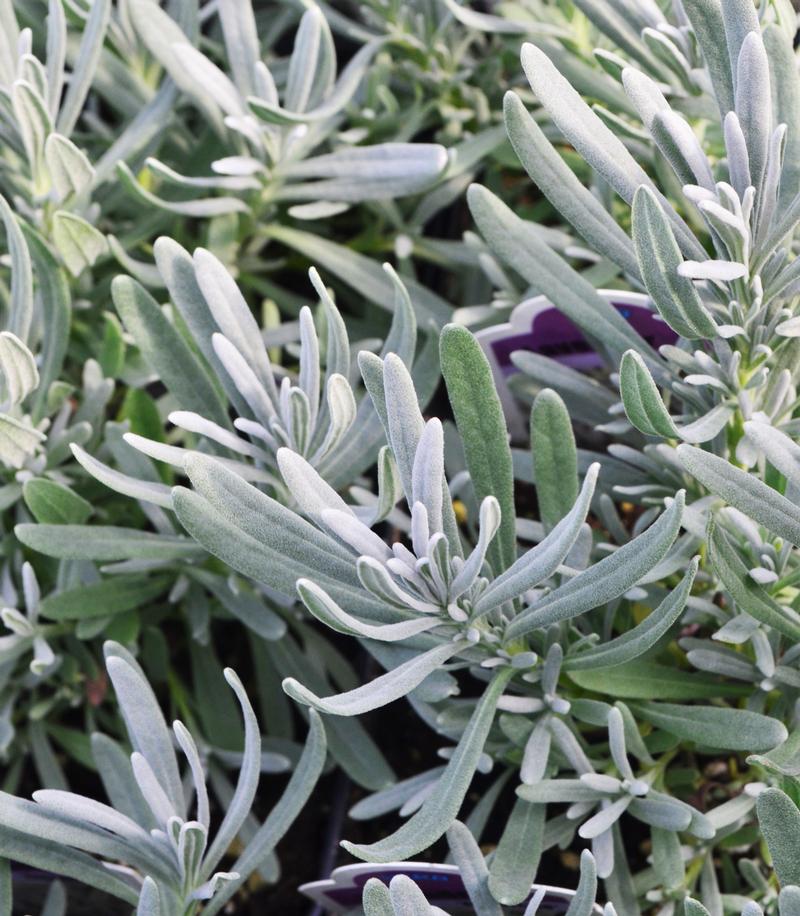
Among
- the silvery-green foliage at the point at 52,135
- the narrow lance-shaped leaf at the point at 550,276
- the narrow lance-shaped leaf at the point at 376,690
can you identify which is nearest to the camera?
the narrow lance-shaped leaf at the point at 376,690

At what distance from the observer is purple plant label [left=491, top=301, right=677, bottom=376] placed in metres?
0.92

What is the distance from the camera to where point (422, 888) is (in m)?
0.84

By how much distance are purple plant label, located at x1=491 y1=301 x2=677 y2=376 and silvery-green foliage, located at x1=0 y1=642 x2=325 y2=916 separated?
0.40 m

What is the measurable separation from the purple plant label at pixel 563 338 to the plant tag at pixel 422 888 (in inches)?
17.9

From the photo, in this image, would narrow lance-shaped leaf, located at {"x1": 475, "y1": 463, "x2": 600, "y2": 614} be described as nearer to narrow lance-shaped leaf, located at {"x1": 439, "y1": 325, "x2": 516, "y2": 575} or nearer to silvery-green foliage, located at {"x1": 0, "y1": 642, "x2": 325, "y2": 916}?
narrow lance-shaped leaf, located at {"x1": 439, "y1": 325, "x2": 516, "y2": 575}

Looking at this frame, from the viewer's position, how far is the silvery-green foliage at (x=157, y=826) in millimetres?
740

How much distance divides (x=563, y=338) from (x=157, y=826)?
0.54 meters

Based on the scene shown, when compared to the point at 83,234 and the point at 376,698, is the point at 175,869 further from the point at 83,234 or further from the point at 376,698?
the point at 83,234

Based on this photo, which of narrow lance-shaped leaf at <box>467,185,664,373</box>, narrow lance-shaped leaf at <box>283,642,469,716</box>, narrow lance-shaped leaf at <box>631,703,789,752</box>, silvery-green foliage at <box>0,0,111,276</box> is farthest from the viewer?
silvery-green foliage at <box>0,0,111,276</box>

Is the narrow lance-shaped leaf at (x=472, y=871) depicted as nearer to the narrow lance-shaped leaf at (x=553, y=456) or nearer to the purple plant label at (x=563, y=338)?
the narrow lance-shaped leaf at (x=553, y=456)

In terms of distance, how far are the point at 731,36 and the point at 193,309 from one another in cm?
43

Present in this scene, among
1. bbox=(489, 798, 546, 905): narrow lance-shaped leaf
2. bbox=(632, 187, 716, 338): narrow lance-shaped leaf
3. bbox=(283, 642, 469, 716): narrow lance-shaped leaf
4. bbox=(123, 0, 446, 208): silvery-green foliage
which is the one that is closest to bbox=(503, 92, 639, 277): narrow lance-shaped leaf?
bbox=(632, 187, 716, 338): narrow lance-shaped leaf

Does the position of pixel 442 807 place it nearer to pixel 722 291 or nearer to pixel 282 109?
pixel 722 291

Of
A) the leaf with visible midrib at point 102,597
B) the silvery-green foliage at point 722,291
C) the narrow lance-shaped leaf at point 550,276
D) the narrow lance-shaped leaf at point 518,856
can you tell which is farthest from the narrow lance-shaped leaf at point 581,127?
the leaf with visible midrib at point 102,597
